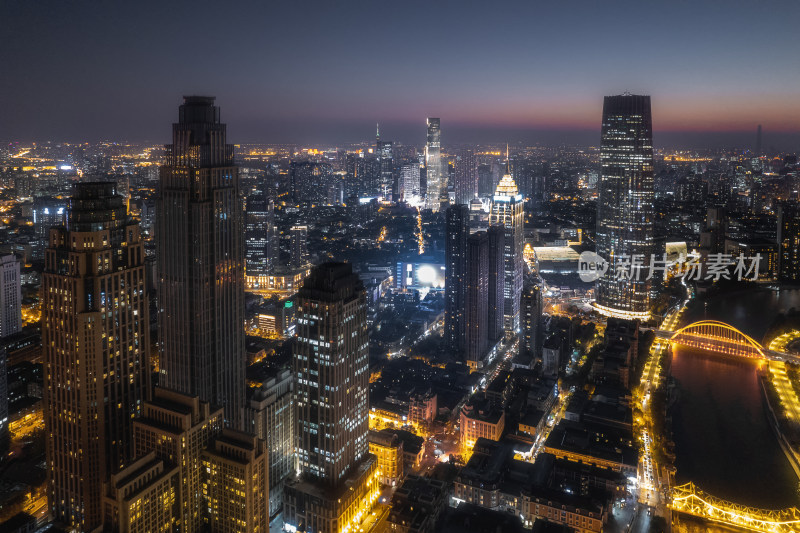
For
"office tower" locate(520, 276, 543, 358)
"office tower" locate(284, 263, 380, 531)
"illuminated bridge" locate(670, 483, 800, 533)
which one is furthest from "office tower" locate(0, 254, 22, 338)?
"illuminated bridge" locate(670, 483, 800, 533)

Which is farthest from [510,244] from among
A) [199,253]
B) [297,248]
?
[199,253]

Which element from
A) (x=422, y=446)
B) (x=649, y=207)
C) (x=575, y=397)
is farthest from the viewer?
(x=649, y=207)

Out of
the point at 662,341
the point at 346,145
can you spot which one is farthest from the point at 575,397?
the point at 346,145

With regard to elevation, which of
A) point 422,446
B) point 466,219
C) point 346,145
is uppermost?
point 346,145

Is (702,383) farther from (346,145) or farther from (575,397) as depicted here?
(346,145)

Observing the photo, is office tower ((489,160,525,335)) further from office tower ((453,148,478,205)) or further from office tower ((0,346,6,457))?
office tower ((453,148,478,205))

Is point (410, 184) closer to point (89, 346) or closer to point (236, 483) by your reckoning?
point (89, 346)

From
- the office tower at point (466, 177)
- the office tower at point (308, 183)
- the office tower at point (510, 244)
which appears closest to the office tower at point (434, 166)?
the office tower at point (466, 177)
